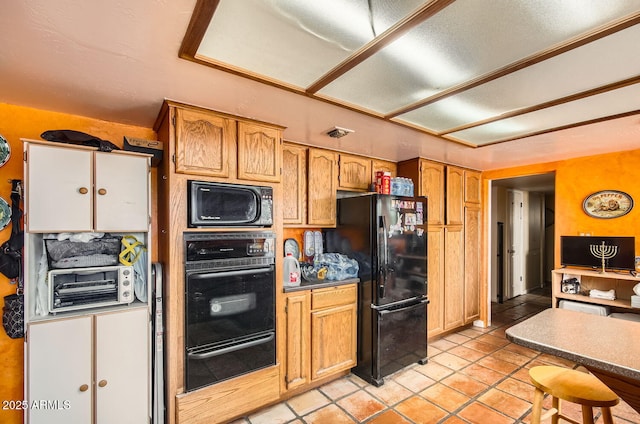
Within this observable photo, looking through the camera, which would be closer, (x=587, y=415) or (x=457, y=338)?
(x=587, y=415)

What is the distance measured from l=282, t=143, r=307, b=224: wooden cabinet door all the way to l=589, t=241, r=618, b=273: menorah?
3353 millimetres

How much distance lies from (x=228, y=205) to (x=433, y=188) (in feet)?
8.37

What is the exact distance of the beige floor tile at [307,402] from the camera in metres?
2.33

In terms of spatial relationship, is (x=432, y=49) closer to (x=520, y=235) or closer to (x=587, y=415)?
(x=587, y=415)

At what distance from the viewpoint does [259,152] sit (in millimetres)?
2244

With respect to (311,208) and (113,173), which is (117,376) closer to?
(113,173)

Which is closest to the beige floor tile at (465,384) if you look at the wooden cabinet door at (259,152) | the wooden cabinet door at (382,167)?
the wooden cabinet door at (382,167)

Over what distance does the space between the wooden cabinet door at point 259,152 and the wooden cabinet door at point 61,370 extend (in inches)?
54.1

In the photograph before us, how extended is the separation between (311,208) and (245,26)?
187 centimetres

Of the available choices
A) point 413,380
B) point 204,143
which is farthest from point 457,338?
point 204,143

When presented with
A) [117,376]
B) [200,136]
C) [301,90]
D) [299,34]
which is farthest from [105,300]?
[299,34]

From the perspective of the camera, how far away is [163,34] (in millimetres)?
1220

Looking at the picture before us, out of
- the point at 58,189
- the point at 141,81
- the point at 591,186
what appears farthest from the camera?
the point at 591,186

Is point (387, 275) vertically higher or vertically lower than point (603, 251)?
lower
